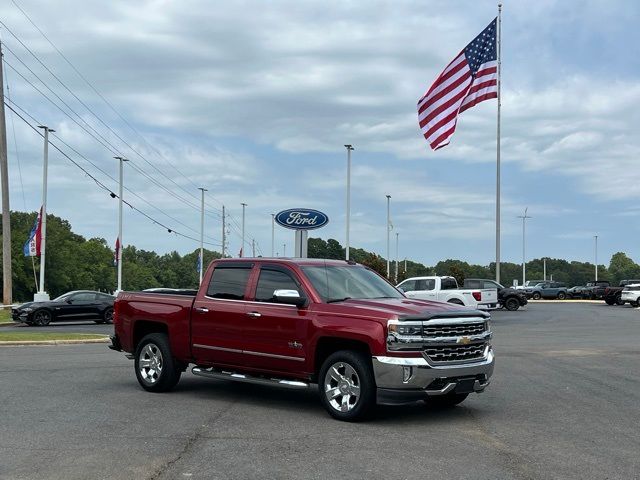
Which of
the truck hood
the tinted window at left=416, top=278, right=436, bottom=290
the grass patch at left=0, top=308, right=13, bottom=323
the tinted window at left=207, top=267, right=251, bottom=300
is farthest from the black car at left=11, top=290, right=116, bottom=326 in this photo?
the truck hood

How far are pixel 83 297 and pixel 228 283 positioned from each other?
23939mm

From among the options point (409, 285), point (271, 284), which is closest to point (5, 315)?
point (409, 285)

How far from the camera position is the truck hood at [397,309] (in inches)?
356

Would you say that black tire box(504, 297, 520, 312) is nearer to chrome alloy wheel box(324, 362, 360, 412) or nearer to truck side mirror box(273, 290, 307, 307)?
truck side mirror box(273, 290, 307, 307)

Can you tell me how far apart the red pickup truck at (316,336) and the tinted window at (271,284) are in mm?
15

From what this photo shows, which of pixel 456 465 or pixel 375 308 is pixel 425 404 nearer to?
pixel 375 308

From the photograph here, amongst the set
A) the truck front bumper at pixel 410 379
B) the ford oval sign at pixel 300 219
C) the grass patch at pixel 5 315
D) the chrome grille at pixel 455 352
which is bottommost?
the grass patch at pixel 5 315

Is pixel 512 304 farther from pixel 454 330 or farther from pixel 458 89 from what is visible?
pixel 454 330

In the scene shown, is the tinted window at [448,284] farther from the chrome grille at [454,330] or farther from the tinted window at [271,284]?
the chrome grille at [454,330]

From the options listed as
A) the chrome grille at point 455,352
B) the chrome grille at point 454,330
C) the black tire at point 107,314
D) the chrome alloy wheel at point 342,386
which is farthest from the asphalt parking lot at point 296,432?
the black tire at point 107,314

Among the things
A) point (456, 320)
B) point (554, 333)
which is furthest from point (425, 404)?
point (554, 333)

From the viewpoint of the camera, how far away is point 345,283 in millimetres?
10414

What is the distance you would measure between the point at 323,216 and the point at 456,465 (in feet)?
84.9

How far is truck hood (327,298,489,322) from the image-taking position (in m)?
9.04
